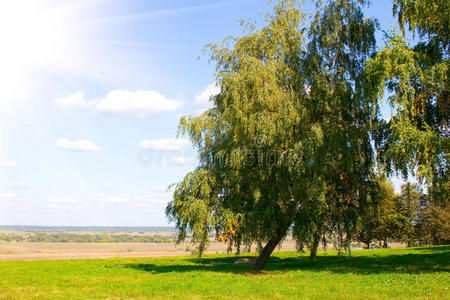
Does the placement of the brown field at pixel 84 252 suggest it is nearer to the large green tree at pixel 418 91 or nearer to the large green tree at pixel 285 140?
the large green tree at pixel 285 140

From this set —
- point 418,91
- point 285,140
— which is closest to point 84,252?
point 285,140

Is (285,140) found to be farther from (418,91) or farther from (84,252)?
(84,252)

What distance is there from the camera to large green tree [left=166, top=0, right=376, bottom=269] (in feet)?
71.6

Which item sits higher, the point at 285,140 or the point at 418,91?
the point at 418,91

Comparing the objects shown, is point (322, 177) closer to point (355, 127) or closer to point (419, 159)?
point (355, 127)

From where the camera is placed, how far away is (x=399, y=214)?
47.4 m

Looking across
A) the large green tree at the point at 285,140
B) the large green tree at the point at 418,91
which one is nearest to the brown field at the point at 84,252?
the large green tree at the point at 285,140

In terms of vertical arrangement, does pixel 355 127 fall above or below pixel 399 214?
above

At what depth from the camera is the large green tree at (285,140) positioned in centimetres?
2181

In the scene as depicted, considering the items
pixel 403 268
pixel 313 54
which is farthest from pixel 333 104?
pixel 403 268

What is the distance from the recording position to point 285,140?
22266mm

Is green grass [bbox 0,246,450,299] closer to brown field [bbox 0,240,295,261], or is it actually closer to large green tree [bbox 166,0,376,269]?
large green tree [bbox 166,0,376,269]

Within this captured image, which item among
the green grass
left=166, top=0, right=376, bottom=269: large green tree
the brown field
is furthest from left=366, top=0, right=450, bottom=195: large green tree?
the brown field

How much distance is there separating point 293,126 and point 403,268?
989 cm
